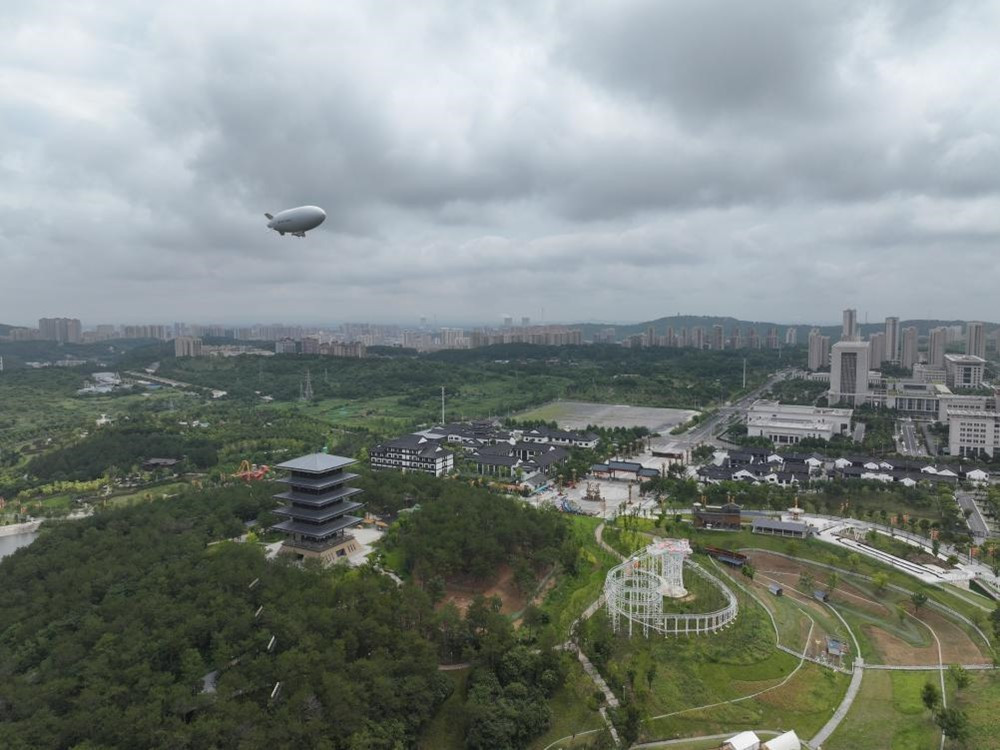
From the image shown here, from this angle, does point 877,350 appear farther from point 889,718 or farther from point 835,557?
point 889,718

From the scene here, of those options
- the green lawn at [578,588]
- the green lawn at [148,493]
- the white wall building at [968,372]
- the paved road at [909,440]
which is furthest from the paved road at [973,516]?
the white wall building at [968,372]

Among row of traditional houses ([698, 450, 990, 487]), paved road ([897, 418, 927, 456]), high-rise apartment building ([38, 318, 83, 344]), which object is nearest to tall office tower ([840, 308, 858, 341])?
paved road ([897, 418, 927, 456])

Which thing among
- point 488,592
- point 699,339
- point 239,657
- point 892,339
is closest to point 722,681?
point 488,592

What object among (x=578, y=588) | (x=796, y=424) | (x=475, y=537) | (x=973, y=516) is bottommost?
(x=578, y=588)

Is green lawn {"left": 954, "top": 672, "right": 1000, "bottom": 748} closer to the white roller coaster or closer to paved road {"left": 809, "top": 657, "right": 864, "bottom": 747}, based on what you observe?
paved road {"left": 809, "top": 657, "right": 864, "bottom": 747}

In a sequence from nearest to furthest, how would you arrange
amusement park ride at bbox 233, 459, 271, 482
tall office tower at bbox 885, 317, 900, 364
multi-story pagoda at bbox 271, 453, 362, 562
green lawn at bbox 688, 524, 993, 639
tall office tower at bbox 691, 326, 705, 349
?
green lawn at bbox 688, 524, 993, 639, multi-story pagoda at bbox 271, 453, 362, 562, amusement park ride at bbox 233, 459, 271, 482, tall office tower at bbox 885, 317, 900, 364, tall office tower at bbox 691, 326, 705, 349

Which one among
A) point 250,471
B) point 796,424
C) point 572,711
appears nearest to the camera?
point 572,711
